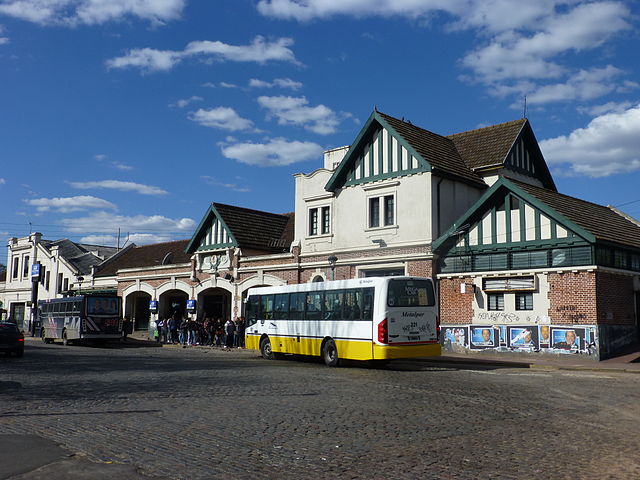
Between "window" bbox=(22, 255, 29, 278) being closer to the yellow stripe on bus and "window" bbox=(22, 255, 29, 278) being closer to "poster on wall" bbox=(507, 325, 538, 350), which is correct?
the yellow stripe on bus

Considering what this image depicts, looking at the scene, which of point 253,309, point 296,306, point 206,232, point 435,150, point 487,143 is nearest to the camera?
point 296,306

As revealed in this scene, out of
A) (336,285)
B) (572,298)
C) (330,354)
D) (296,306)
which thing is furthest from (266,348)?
(572,298)

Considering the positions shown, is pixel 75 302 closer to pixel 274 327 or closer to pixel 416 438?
pixel 274 327

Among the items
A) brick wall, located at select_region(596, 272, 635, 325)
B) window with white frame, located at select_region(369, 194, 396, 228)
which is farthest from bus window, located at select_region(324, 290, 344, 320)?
brick wall, located at select_region(596, 272, 635, 325)

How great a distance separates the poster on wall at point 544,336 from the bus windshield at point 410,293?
20.6ft

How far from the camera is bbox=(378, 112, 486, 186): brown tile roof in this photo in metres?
28.8

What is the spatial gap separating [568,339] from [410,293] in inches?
299

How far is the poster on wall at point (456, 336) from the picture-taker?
26.5 m

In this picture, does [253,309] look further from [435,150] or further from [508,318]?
[435,150]

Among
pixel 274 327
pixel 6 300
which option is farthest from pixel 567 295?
pixel 6 300

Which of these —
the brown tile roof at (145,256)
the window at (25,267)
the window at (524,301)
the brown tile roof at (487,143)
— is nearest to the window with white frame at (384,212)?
the brown tile roof at (487,143)

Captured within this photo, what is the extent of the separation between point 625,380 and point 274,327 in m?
12.4

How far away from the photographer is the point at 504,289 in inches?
992

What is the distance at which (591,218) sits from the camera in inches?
1020
